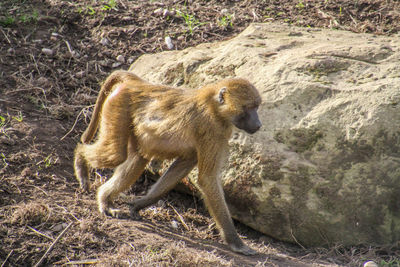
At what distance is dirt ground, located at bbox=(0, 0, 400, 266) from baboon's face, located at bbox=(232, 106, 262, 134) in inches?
52.6

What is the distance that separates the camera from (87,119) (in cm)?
777

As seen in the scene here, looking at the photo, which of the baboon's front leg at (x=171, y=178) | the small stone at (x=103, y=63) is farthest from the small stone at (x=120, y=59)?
the baboon's front leg at (x=171, y=178)

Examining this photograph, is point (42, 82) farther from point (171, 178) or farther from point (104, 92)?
point (171, 178)

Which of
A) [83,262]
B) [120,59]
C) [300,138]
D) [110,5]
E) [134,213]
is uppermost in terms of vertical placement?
[110,5]

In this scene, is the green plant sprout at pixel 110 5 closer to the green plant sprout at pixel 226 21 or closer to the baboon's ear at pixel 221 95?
the green plant sprout at pixel 226 21

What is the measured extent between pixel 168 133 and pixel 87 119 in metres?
2.20

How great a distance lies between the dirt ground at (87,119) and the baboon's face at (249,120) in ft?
4.38

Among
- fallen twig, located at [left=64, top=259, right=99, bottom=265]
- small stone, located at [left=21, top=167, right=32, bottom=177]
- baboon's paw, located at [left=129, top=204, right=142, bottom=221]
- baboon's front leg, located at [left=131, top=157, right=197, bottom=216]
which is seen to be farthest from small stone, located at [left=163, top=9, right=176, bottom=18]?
fallen twig, located at [left=64, top=259, right=99, bottom=265]

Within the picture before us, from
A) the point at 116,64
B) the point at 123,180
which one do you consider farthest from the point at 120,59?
the point at 123,180

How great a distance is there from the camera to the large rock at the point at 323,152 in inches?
227

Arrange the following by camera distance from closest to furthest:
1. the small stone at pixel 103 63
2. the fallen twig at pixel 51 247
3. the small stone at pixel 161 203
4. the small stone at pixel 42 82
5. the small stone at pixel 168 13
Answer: the fallen twig at pixel 51 247 < the small stone at pixel 161 203 < the small stone at pixel 42 82 < the small stone at pixel 103 63 < the small stone at pixel 168 13

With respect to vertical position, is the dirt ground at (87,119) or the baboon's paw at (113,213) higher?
the dirt ground at (87,119)

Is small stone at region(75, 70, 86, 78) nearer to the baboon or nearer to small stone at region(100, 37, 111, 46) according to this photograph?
small stone at region(100, 37, 111, 46)

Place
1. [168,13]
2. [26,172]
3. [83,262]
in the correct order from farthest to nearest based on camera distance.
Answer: [168,13]
[26,172]
[83,262]
